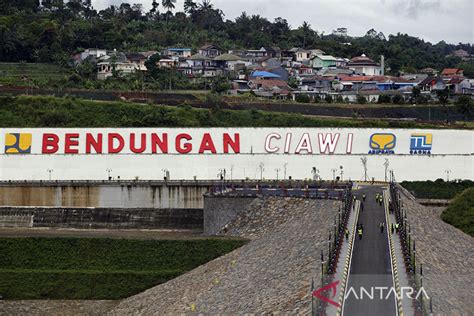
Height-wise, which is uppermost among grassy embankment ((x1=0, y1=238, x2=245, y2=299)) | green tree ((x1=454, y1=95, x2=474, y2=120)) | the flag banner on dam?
green tree ((x1=454, y1=95, x2=474, y2=120))

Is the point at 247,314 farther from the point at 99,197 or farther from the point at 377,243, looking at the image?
the point at 99,197

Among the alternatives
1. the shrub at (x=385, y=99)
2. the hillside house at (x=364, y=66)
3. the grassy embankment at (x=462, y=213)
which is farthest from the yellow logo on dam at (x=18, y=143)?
the hillside house at (x=364, y=66)

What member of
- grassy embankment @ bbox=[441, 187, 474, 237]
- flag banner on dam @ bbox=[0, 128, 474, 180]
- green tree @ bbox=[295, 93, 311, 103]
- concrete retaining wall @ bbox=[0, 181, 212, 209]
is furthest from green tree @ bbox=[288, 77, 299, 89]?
grassy embankment @ bbox=[441, 187, 474, 237]

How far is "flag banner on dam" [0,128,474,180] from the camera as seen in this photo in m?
89.2

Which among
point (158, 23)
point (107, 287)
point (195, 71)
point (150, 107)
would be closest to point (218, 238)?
point (107, 287)

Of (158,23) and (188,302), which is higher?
(158,23)

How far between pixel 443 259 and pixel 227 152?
1381 inches

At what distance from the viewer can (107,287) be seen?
2411 inches

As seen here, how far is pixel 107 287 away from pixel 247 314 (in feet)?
52.5

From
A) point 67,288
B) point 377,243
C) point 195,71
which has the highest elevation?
point 195,71

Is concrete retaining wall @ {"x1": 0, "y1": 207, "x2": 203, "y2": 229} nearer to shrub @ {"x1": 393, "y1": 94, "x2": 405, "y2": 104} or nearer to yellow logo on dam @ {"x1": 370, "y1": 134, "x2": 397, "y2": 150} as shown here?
yellow logo on dam @ {"x1": 370, "y1": 134, "x2": 397, "y2": 150}

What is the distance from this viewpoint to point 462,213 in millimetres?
75688

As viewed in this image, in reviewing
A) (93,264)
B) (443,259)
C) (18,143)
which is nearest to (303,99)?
(18,143)

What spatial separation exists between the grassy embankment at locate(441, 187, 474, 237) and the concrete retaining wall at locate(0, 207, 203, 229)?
60.8ft
